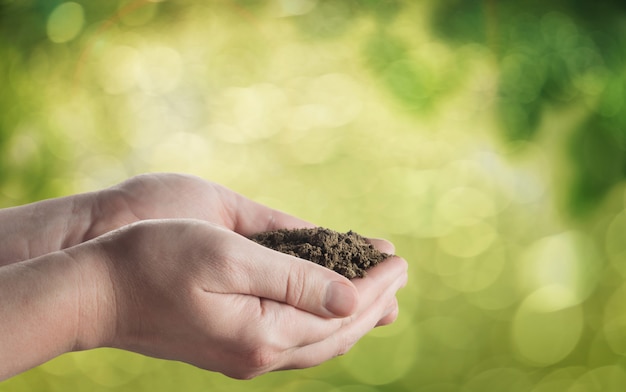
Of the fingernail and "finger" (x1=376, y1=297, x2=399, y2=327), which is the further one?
"finger" (x1=376, y1=297, x2=399, y2=327)

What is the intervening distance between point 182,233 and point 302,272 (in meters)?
0.13

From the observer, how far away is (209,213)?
3.38 ft

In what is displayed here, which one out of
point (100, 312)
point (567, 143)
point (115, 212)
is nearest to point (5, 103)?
point (115, 212)

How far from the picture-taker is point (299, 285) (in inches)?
27.4

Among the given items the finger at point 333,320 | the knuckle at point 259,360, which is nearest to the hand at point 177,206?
the finger at point 333,320

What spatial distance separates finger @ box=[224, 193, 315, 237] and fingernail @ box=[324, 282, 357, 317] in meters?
0.37

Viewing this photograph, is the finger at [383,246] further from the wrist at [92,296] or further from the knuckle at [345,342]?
the wrist at [92,296]

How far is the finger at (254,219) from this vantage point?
106 cm

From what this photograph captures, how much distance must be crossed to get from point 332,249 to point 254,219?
0.87ft

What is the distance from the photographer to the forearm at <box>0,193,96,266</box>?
3.14 ft

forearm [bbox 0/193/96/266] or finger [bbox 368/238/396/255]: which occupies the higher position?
finger [bbox 368/238/396/255]

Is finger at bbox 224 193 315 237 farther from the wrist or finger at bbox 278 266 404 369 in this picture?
the wrist

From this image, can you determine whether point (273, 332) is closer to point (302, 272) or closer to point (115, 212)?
point (302, 272)

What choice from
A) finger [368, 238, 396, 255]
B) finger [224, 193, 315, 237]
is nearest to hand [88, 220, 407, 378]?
finger [368, 238, 396, 255]
